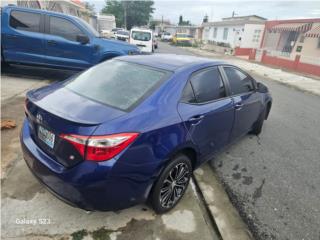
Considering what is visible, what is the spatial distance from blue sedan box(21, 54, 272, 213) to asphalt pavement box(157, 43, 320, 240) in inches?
26.7

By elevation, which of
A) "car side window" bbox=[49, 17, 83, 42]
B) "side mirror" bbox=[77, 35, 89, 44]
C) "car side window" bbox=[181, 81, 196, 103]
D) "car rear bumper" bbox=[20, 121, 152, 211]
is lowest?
"car rear bumper" bbox=[20, 121, 152, 211]

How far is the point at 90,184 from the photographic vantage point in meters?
2.01

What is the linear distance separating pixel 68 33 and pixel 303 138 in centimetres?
654

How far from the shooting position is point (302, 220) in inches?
113

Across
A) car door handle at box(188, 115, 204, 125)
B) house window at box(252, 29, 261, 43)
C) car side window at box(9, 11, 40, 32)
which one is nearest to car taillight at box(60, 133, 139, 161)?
car door handle at box(188, 115, 204, 125)

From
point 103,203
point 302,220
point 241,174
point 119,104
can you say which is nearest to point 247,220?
point 302,220

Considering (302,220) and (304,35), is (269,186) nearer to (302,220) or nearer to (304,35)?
(302,220)

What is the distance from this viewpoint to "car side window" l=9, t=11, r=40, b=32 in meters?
6.76

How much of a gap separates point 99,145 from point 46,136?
643mm

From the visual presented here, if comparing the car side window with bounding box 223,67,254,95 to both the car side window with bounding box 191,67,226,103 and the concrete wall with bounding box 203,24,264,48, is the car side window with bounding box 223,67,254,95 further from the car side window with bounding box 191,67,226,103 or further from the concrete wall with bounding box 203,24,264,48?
the concrete wall with bounding box 203,24,264,48

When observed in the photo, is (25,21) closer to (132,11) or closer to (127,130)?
(127,130)

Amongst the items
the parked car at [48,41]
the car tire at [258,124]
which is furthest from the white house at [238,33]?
the car tire at [258,124]

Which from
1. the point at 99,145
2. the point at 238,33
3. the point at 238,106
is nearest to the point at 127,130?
the point at 99,145

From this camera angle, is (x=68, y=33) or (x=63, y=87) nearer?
(x=63, y=87)
